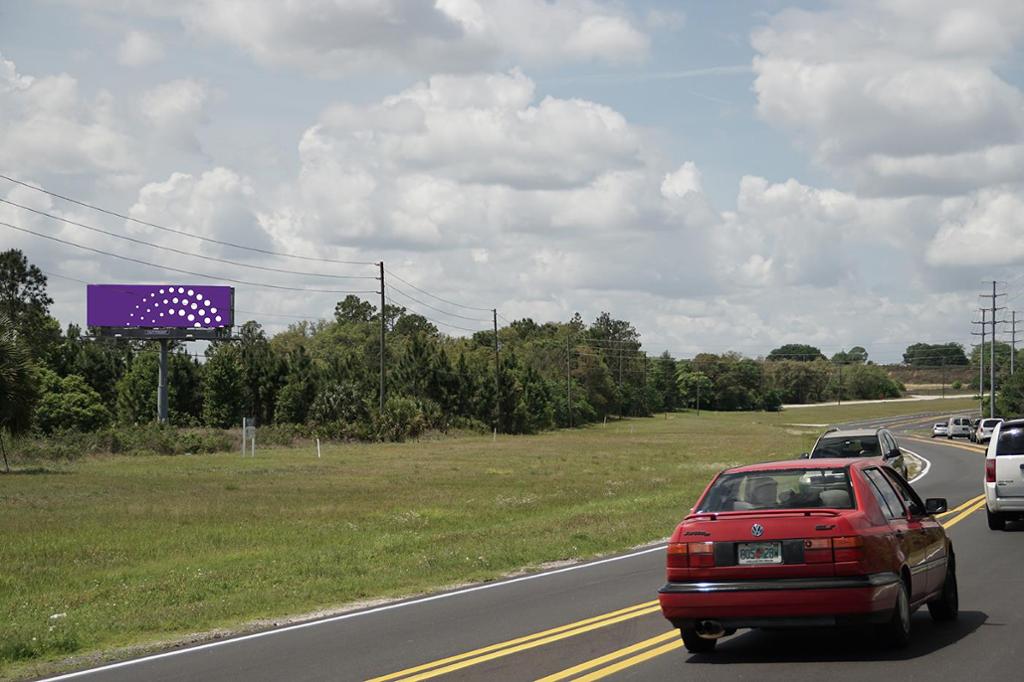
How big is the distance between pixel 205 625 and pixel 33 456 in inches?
1841

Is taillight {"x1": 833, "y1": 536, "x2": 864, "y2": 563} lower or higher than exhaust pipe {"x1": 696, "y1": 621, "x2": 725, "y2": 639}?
higher

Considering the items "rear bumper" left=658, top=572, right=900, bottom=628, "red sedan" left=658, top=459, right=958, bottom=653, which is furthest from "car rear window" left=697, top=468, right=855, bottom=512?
"rear bumper" left=658, top=572, right=900, bottom=628

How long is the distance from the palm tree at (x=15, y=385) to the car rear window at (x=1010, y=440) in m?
34.8

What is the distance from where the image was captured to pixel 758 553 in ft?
32.9

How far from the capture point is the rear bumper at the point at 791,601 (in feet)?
31.8

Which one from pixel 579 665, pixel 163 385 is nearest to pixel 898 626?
pixel 579 665

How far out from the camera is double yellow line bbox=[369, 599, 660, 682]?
33.6ft

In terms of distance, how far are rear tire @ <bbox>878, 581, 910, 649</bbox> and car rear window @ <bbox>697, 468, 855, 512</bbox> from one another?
89 cm

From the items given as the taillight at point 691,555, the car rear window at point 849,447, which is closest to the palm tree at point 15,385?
the car rear window at point 849,447

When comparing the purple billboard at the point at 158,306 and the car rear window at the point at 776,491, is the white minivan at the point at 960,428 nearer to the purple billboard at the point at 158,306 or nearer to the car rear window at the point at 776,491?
the purple billboard at the point at 158,306

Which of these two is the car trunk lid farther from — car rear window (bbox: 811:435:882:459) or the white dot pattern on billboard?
the white dot pattern on billboard

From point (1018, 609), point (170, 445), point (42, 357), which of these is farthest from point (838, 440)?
point (42, 357)

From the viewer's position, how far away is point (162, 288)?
289 feet

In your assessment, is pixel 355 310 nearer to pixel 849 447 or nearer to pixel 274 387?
pixel 274 387
